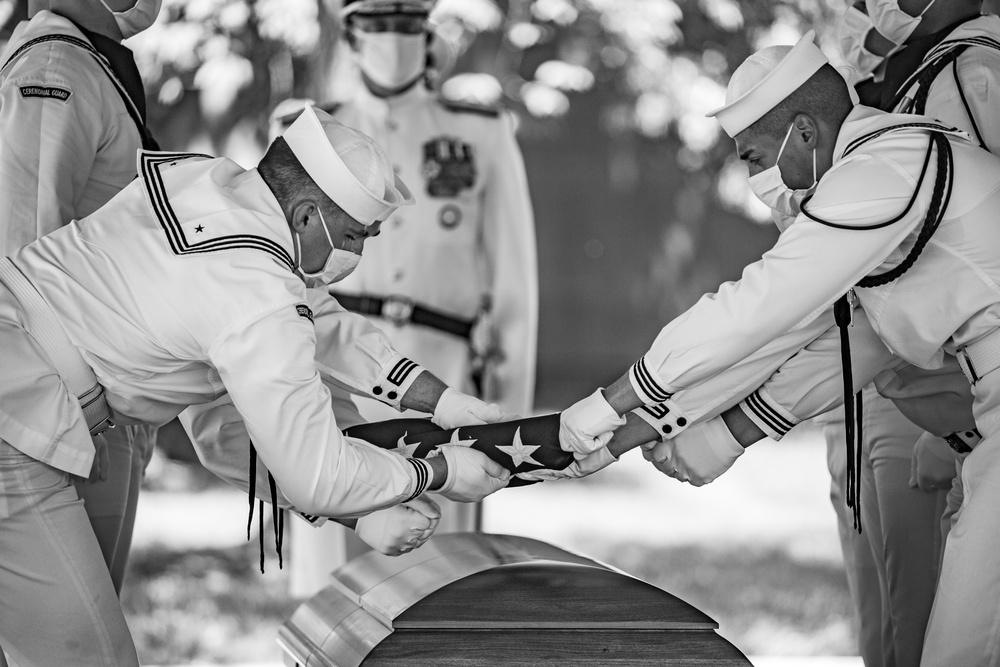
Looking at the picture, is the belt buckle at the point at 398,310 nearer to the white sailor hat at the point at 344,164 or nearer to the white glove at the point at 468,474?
the white glove at the point at 468,474

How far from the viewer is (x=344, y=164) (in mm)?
2096

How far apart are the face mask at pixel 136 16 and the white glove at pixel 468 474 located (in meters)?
1.39

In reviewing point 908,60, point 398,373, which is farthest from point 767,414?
point 908,60

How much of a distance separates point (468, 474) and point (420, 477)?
17 centimetres

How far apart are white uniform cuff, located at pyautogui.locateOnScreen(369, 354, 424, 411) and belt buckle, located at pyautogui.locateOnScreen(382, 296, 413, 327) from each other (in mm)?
1068

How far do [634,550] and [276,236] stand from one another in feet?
14.2

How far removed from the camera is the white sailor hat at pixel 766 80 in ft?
7.53

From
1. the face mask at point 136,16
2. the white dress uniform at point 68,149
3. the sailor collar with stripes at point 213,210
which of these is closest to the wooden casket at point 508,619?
the sailor collar with stripes at point 213,210

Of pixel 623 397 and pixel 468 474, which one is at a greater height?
pixel 623 397

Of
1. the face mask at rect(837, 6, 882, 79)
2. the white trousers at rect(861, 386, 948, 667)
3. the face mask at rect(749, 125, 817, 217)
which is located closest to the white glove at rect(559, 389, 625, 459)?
the face mask at rect(749, 125, 817, 217)

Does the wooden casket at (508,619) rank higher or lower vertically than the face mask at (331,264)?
lower

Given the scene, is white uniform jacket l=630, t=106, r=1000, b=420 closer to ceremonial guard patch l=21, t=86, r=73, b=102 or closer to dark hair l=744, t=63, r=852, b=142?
dark hair l=744, t=63, r=852, b=142

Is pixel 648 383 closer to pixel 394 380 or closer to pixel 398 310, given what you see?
pixel 394 380

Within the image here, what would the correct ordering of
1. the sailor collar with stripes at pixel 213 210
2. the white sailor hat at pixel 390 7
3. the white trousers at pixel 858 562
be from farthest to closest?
the white sailor hat at pixel 390 7
the white trousers at pixel 858 562
the sailor collar with stripes at pixel 213 210
